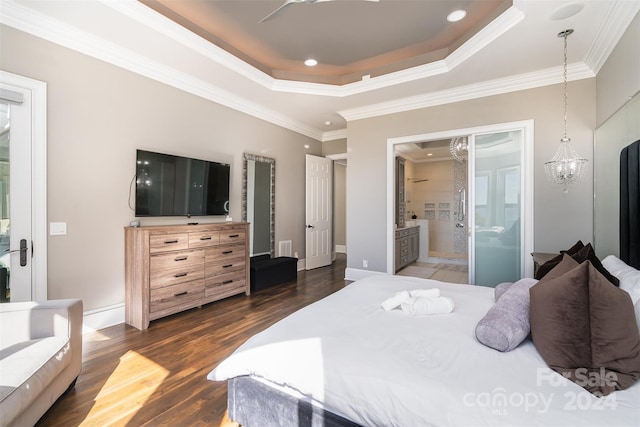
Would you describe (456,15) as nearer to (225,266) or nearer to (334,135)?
(334,135)

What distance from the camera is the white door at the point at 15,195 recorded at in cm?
244

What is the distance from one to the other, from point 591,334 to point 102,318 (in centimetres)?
384

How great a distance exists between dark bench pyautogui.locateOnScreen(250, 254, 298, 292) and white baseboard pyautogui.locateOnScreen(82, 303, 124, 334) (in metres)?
1.64

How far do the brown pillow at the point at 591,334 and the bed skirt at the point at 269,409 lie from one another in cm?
90

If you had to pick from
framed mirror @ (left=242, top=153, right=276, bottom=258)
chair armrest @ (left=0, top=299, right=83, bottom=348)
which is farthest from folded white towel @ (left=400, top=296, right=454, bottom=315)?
framed mirror @ (left=242, top=153, right=276, bottom=258)

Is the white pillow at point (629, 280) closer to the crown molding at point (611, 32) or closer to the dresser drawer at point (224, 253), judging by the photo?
the crown molding at point (611, 32)

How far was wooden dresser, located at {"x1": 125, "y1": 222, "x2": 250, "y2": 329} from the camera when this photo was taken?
2951mm

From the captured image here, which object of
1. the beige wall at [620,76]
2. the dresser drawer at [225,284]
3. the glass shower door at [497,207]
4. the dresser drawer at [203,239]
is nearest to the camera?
the beige wall at [620,76]

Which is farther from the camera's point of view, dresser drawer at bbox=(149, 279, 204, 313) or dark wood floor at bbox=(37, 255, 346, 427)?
dresser drawer at bbox=(149, 279, 204, 313)

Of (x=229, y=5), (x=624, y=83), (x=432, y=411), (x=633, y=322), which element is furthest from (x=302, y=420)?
(x=624, y=83)

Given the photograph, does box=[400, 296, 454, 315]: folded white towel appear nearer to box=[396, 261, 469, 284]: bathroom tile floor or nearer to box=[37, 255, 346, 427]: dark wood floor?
box=[37, 255, 346, 427]: dark wood floor

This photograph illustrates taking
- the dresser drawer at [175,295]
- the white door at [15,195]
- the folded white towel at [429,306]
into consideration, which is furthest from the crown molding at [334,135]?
the folded white towel at [429,306]

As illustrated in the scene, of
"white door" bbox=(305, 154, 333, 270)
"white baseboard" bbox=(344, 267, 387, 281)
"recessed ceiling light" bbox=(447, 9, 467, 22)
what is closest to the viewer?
"recessed ceiling light" bbox=(447, 9, 467, 22)

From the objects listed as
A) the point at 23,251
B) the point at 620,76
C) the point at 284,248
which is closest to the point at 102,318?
the point at 23,251
